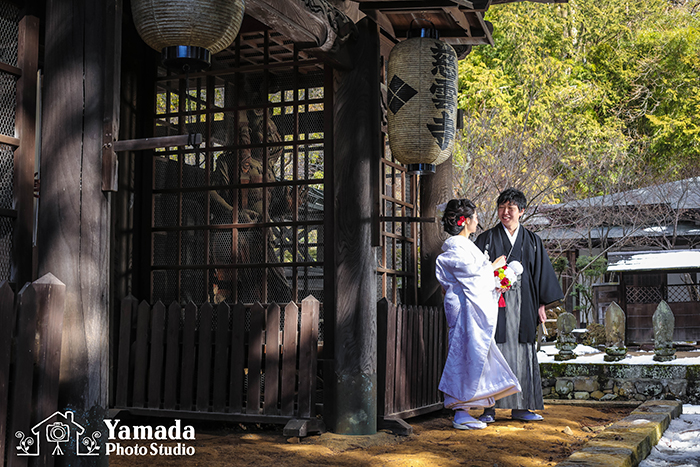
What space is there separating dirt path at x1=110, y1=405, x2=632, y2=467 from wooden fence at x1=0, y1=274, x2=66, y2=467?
1545 millimetres

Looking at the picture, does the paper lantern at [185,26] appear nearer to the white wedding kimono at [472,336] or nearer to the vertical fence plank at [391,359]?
the vertical fence plank at [391,359]

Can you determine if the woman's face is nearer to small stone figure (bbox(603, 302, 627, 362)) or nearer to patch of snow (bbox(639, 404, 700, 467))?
patch of snow (bbox(639, 404, 700, 467))

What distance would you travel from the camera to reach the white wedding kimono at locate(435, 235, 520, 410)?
5.88 metres

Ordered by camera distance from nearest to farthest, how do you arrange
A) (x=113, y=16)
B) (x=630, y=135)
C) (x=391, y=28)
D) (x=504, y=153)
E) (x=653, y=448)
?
(x=113, y=16) → (x=653, y=448) → (x=391, y=28) → (x=504, y=153) → (x=630, y=135)

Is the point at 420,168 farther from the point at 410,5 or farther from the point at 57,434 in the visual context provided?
the point at 57,434

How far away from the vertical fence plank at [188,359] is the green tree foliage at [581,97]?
8493mm

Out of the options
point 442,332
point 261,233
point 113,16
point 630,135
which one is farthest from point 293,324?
point 630,135

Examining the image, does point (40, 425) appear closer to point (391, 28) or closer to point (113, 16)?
point (113, 16)

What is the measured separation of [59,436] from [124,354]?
2.92 meters

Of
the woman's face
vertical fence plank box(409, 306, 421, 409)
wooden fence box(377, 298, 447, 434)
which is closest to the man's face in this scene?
the woman's face

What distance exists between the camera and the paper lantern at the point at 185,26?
10.9 ft

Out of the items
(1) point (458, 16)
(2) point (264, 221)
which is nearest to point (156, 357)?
(2) point (264, 221)

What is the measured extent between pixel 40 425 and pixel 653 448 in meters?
4.27

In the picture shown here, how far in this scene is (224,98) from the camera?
668cm
